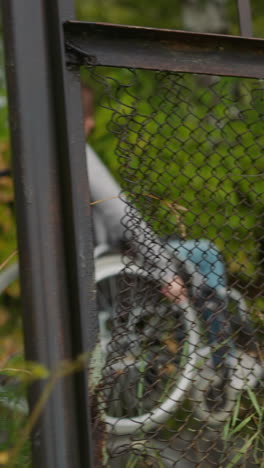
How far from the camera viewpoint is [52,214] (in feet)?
5.30

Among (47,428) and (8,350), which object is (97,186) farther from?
Answer: (47,428)

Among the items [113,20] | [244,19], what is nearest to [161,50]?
[244,19]

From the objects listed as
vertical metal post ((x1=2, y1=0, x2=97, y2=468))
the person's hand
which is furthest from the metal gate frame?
the person's hand

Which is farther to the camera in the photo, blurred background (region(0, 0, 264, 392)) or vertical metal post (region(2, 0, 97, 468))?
blurred background (region(0, 0, 264, 392))

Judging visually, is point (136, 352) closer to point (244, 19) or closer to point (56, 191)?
point (56, 191)

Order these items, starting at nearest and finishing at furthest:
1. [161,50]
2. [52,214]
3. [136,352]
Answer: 1. [52,214]
2. [161,50]
3. [136,352]

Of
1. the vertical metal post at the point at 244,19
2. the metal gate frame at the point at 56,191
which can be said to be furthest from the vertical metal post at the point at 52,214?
the vertical metal post at the point at 244,19

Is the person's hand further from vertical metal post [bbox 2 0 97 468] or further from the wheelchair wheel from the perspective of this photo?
vertical metal post [bbox 2 0 97 468]

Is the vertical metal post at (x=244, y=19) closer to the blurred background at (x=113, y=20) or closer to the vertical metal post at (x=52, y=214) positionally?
the blurred background at (x=113, y=20)

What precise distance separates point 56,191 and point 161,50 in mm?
471

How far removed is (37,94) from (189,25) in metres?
5.03

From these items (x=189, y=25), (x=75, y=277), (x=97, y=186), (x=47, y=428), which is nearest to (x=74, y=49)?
(x=75, y=277)

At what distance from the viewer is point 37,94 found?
1621 mm

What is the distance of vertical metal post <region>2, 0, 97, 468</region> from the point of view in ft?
5.10
